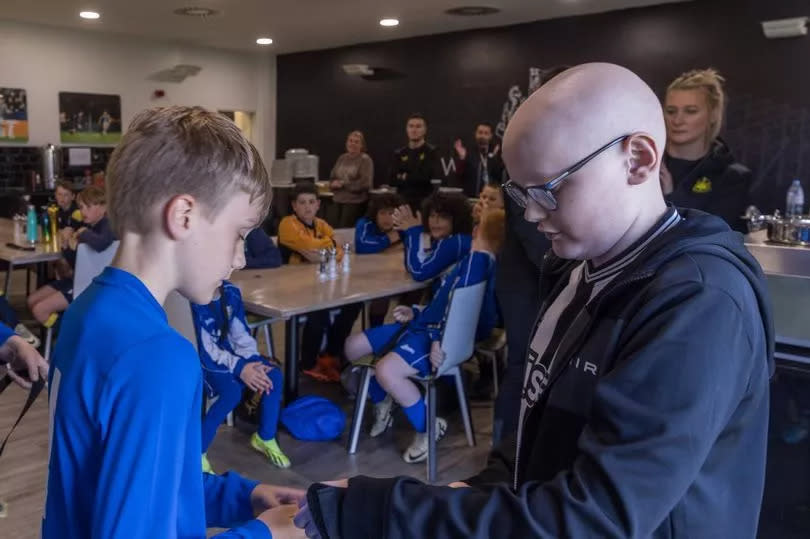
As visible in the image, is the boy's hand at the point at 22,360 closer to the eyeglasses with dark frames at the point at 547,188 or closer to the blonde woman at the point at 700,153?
the eyeglasses with dark frames at the point at 547,188

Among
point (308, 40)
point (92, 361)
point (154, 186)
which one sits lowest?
point (92, 361)

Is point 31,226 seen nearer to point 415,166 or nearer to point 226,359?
point 226,359

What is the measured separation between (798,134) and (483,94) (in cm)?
372

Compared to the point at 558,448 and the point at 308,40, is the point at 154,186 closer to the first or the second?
the point at 558,448

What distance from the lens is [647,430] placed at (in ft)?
2.40

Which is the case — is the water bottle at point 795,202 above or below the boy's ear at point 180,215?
below

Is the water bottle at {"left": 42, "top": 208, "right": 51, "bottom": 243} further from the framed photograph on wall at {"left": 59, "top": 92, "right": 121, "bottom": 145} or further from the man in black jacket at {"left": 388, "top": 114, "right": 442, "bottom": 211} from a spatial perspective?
the framed photograph on wall at {"left": 59, "top": 92, "right": 121, "bottom": 145}

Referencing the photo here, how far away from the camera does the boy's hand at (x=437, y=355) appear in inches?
121

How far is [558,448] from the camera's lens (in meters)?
0.89

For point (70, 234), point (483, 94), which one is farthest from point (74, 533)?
point (483, 94)

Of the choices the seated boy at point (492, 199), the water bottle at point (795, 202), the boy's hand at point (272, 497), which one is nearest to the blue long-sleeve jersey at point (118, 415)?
the boy's hand at point (272, 497)

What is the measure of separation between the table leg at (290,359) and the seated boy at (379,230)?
1.32m

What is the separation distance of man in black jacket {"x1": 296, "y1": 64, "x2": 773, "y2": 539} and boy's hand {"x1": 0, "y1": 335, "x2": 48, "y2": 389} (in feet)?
3.69

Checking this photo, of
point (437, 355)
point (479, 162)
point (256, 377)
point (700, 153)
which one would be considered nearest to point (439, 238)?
point (437, 355)
